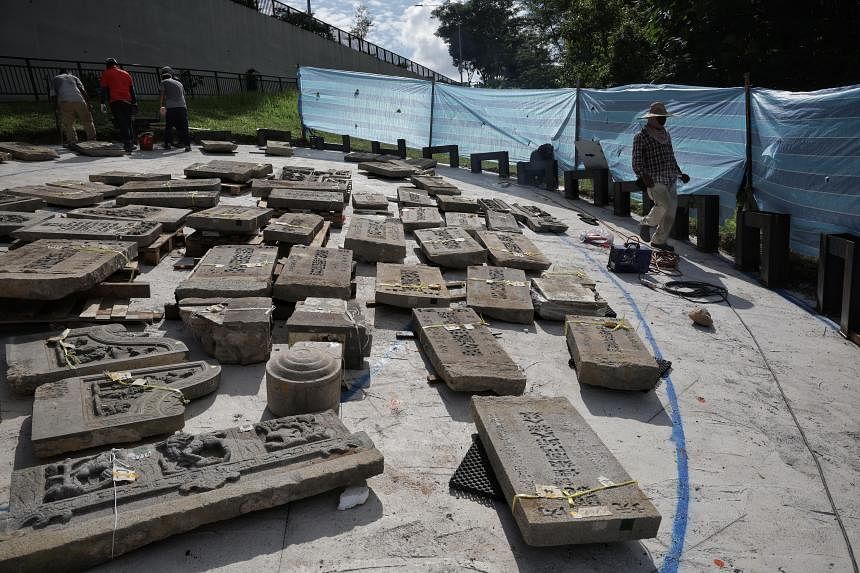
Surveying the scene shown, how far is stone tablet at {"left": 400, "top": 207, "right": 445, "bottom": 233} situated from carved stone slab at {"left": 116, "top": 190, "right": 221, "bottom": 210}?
263 centimetres

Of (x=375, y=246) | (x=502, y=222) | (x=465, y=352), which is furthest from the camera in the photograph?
(x=502, y=222)

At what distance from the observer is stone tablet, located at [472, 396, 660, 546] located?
273 centimetres

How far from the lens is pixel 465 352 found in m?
4.50

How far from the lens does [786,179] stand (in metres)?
7.04

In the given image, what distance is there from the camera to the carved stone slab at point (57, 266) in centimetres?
419

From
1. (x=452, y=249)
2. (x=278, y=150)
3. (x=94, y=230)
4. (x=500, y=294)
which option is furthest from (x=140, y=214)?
(x=278, y=150)

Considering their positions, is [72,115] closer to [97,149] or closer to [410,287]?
Result: [97,149]

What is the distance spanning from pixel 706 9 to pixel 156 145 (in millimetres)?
12939

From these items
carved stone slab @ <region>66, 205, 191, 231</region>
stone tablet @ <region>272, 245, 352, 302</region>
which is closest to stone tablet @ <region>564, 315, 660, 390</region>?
stone tablet @ <region>272, 245, 352, 302</region>

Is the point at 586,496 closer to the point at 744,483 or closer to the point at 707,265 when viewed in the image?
the point at 744,483

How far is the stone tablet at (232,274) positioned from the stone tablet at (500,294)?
Answer: 1969mm

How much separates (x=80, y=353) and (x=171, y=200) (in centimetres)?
405

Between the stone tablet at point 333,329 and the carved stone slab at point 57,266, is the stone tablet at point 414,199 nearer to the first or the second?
the carved stone slab at point 57,266

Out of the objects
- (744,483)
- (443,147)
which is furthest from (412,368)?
(443,147)
